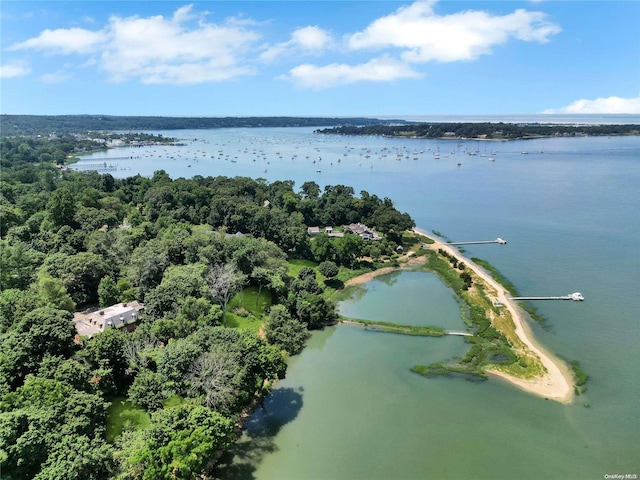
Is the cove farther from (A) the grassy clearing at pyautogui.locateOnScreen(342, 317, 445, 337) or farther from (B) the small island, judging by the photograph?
(B) the small island

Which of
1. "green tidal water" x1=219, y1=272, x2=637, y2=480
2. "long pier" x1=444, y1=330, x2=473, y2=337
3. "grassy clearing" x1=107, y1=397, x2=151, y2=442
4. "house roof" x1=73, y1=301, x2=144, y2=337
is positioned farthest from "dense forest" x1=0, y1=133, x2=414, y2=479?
"long pier" x1=444, y1=330, x2=473, y2=337

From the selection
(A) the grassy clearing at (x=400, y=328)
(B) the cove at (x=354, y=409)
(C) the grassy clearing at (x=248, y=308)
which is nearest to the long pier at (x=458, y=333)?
(A) the grassy clearing at (x=400, y=328)

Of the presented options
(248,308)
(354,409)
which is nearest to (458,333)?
(354,409)

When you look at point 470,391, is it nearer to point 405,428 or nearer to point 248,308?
point 405,428

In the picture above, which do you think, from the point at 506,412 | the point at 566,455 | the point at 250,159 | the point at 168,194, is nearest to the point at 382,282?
the point at 506,412

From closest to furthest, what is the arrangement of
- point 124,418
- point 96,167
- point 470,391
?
1. point 124,418
2. point 470,391
3. point 96,167

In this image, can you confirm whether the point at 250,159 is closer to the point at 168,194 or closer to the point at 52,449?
the point at 168,194

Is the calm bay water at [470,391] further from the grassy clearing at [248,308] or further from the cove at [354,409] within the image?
the grassy clearing at [248,308]
